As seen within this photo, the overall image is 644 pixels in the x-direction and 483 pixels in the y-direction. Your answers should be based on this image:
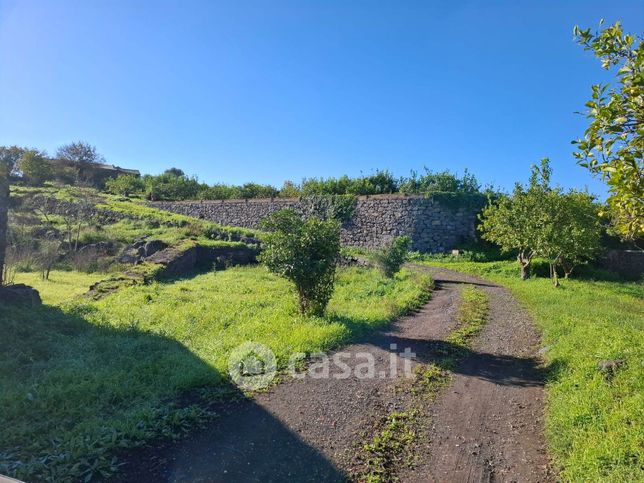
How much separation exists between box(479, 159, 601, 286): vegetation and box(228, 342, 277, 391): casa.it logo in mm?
10670

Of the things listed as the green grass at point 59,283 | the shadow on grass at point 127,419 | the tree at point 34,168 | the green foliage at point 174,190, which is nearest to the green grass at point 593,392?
the shadow on grass at point 127,419

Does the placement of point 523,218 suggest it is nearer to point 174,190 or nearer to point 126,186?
point 174,190

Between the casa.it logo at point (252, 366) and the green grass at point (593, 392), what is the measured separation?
3191 mm

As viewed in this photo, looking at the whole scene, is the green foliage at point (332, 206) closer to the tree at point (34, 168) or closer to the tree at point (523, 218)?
the tree at point (523, 218)

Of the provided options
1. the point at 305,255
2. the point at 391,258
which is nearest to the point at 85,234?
the point at 391,258

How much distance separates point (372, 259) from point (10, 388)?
37.0ft

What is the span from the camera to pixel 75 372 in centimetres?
495

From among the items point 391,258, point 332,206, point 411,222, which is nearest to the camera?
point 391,258

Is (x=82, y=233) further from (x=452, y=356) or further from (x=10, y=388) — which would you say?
(x=452, y=356)

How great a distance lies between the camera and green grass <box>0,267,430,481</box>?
12.0 feet

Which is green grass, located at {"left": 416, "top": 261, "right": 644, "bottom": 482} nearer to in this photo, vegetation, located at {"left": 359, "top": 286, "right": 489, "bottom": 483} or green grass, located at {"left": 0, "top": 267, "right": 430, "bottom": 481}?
vegetation, located at {"left": 359, "top": 286, "right": 489, "bottom": 483}

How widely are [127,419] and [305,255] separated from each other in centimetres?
435

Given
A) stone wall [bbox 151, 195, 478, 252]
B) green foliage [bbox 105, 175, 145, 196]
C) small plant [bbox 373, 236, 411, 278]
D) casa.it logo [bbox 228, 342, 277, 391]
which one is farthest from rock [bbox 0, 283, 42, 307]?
green foliage [bbox 105, 175, 145, 196]

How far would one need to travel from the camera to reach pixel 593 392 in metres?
4.52
